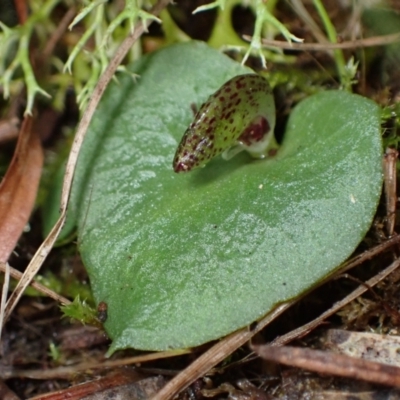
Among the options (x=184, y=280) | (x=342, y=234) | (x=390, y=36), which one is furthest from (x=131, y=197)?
(x=390, y=36)

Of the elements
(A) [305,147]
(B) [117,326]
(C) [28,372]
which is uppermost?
(A) [305,147]

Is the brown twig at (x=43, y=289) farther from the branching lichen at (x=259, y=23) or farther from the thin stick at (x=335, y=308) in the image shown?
the branching lichen at (x=259, y=23)

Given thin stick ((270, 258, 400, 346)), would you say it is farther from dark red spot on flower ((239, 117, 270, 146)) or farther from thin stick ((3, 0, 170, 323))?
thin stick ((3, 0, 170, 323))

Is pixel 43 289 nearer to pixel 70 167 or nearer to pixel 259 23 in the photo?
pixel 70 167

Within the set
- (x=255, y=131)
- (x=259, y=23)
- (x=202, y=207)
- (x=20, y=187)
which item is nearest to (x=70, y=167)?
(x=20, y=187)

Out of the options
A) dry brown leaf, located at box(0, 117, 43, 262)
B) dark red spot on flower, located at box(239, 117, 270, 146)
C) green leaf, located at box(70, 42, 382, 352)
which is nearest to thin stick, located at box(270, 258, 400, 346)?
green leaf, located at box(70, 42, 382, 352)

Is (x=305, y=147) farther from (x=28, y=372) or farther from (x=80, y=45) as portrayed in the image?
(x=28, y=372)

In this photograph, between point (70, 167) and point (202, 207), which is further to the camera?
point (70, 167)

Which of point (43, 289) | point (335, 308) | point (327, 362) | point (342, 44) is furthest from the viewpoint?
point (342, 44)
